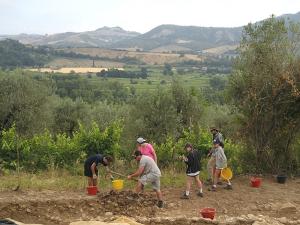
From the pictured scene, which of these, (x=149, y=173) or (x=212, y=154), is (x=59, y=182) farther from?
(x=212, y=154)

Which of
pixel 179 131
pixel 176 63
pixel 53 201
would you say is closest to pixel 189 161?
pixel 53 201

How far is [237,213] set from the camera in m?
13.0

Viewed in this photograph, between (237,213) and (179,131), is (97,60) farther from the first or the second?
(237,213)

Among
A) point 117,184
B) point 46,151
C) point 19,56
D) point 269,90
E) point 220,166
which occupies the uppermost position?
point 19,56

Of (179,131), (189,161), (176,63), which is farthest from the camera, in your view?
(176,63)

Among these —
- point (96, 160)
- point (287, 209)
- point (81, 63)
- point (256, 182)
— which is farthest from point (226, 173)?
point (81, 63)

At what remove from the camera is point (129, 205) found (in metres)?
12.7

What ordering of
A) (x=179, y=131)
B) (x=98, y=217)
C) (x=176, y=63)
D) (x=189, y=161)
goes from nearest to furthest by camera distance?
(x=98, y=217), (x=189, y=161), (x=179, y=131), (x=176, y=63)

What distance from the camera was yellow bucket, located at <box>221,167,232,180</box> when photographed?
15.2m

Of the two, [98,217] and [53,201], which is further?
[53,201]

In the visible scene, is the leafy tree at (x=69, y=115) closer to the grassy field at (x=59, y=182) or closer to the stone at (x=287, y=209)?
the grassy field at (x=59, y=182)

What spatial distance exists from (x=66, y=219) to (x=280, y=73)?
30.4 feet

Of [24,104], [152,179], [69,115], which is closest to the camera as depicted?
[152,179]

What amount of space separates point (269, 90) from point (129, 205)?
7.20 meters
